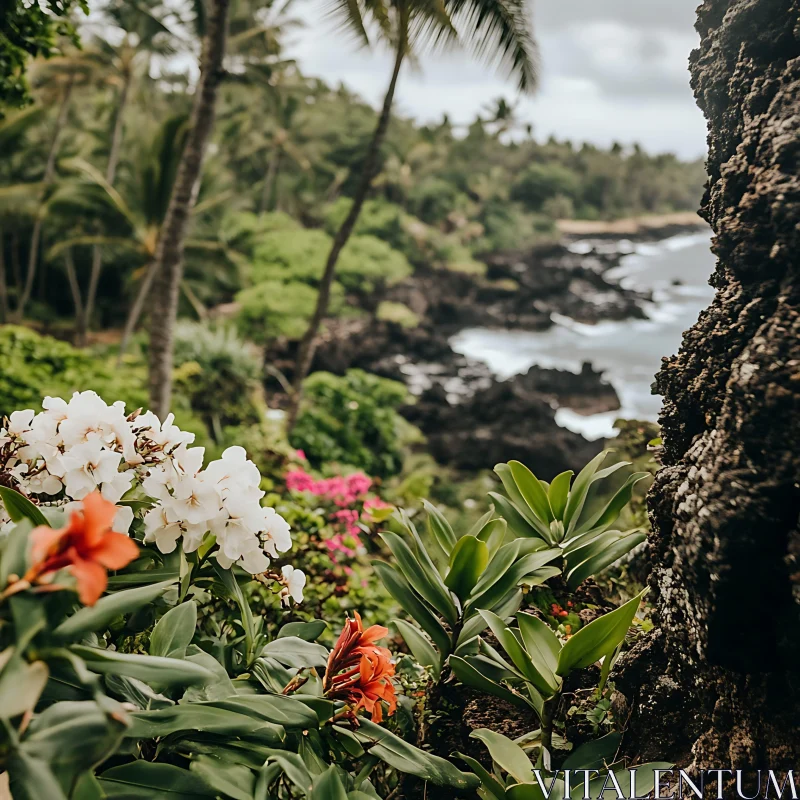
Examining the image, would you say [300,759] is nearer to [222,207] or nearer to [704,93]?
[704,93]

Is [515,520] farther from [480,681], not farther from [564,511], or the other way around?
[480,681]

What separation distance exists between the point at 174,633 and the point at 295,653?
1.02 ft

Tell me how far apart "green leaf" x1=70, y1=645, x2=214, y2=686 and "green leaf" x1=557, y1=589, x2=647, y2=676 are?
77cm

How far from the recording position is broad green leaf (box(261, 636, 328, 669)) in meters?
1.40

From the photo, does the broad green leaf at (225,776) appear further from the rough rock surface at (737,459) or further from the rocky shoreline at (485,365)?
the rocky shoreline at (485,365)

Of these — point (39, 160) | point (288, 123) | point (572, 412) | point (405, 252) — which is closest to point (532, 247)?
point (405, 252)

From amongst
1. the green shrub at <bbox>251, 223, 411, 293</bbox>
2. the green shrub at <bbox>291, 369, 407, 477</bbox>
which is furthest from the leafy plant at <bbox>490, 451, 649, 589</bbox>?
the green shrub at <bbox>251, 223, 411, 293</bbox>

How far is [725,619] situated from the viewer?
1123 mm

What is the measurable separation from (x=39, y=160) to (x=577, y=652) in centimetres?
2108

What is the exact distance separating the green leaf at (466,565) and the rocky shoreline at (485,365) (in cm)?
854

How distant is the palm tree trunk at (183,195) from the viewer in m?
6.02

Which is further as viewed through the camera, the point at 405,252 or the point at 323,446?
the point at 405,252

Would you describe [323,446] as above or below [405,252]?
below

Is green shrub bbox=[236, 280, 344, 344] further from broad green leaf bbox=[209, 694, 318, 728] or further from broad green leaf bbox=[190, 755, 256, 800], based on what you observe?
broad green leaf bbox=[190, 755, 256, 800]
